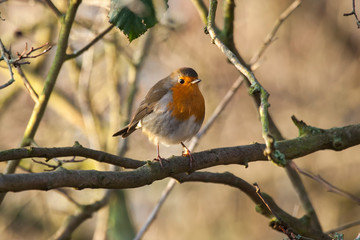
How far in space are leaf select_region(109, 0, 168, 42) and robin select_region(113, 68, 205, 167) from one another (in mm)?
1545

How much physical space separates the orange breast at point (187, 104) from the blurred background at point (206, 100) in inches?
52.2

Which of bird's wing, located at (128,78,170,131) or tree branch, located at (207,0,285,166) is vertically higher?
bird's wing, located at (128,78,170,131)

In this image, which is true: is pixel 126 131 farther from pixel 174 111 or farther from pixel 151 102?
pixel 174 111

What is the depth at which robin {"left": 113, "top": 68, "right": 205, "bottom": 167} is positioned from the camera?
12.5ft

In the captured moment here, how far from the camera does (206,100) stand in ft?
23.0

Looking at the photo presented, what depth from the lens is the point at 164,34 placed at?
18.8 feet

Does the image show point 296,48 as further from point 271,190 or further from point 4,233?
point 4,233

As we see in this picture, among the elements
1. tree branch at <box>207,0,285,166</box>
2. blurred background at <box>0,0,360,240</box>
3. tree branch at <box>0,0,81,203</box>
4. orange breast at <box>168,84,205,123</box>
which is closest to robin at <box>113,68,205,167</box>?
orange breast at <box>168,84,205,123</box>

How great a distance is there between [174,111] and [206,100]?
10.4 feet

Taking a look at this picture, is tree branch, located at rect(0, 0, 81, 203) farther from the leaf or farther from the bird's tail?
the leaf

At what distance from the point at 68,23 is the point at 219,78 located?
16.3 feet

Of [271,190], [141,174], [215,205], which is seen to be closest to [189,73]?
[141,174]

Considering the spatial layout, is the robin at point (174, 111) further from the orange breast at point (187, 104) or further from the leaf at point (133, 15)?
the leaf at point (133, 15)

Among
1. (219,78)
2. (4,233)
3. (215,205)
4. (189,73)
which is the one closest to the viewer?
(189,73)
